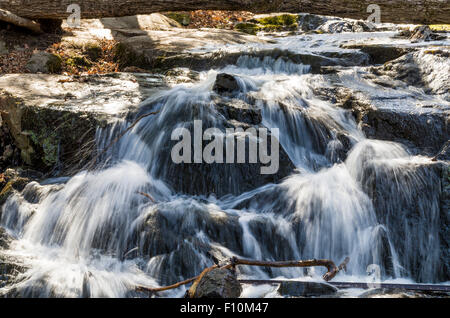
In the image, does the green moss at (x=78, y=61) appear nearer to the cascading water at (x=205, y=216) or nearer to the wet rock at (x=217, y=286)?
the cascading water at (x=205, y=216)

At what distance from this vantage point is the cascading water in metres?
3.90

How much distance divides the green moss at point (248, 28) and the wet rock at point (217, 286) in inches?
434

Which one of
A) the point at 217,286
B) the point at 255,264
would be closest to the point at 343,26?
the point at 255,264

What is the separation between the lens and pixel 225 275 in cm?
305

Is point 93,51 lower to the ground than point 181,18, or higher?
lower

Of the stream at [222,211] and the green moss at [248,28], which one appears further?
the green moss at [248,28]

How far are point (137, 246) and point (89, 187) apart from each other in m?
1.12

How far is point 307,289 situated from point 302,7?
5.47m

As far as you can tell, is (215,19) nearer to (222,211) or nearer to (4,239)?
(222,211)

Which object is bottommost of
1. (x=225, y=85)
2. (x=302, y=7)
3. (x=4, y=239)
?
(x=4, y=239)

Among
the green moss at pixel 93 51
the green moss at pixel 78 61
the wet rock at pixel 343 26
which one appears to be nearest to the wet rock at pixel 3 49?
the green moss at pixel 78 61

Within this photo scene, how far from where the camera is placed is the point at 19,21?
8297 millimetres

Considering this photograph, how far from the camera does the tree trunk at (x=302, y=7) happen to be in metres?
7.02

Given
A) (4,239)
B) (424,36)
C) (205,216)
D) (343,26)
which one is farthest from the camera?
(343,26)
